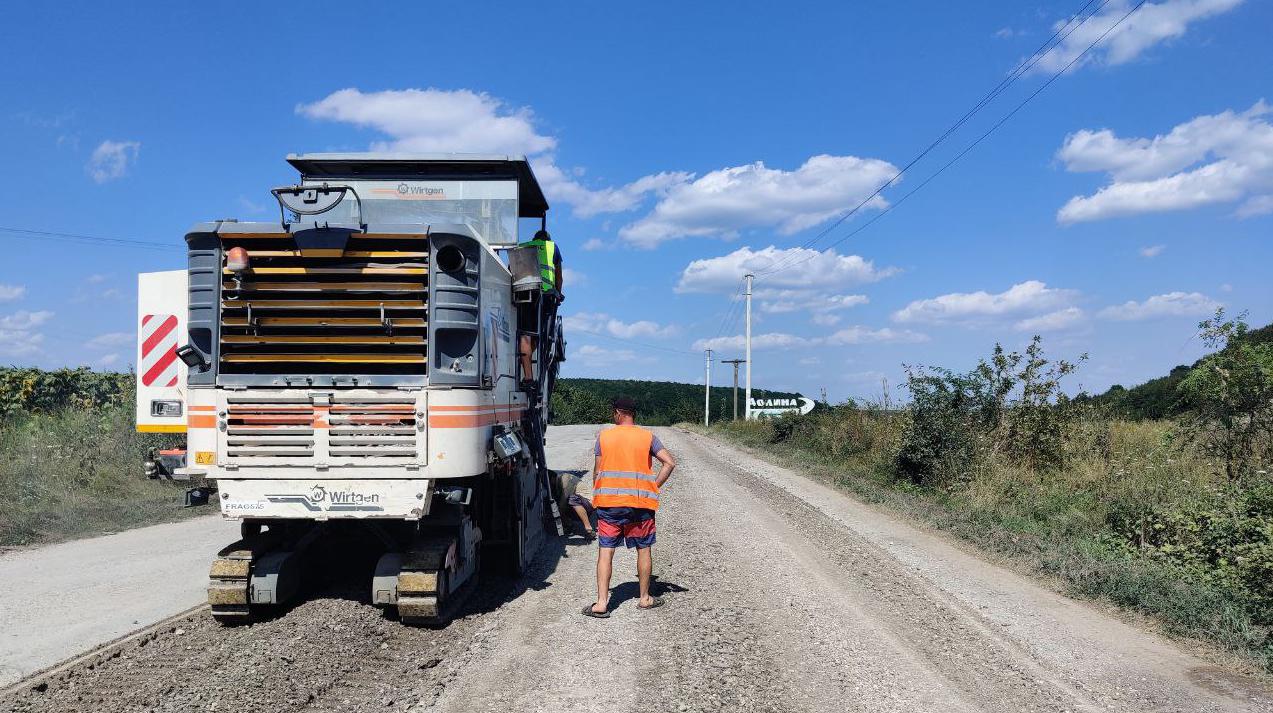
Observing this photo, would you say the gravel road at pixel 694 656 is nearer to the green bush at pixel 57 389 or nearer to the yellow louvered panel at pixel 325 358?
the yellow louvered panel at pixel 325 358

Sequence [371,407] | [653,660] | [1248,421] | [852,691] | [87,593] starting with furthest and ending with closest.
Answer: [1248,421]
[87,593]
[371,407]
[653,660]
[852,691]

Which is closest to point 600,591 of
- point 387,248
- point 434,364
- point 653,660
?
point 653,660

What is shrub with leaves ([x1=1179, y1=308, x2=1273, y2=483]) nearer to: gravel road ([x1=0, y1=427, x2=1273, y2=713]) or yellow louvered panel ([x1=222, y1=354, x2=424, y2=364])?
gravel road ([x1=0, y1=427, x2=1273, y2=713])

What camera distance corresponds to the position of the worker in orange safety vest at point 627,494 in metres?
7.23

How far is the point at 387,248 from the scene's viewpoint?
6.61 metres

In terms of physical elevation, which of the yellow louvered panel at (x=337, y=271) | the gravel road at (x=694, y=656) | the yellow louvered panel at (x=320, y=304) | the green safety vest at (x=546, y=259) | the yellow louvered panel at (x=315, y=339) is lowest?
the gravel road at (x=694, y=656)

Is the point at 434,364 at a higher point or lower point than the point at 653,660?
higher

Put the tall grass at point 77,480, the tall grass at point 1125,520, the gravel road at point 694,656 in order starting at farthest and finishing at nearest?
1. the tall grass at point 77,480
2. the tall grass at point 1125,520
3. the gravel road at point 694,656

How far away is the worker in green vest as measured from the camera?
8859mm

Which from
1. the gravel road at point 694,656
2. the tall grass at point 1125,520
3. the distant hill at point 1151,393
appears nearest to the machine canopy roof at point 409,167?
the gravel road at point 694,656

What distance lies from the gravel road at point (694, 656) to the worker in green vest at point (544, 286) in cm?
230

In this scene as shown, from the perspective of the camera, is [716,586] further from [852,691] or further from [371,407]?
[371,407]

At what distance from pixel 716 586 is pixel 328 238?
185 inches

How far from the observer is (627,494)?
722 cm
